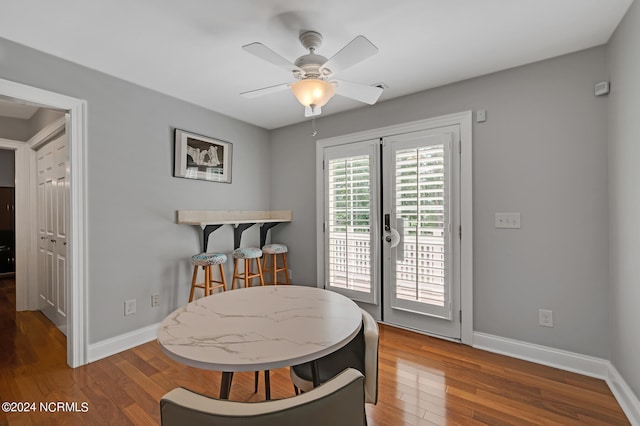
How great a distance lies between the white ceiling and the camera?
1.65m

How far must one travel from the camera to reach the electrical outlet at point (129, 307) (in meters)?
2.57

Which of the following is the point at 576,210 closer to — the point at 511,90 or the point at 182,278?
the point at 511,90

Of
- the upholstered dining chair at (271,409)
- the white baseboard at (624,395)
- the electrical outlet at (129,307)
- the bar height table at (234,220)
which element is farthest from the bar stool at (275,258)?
the white baseboard at (624,395)

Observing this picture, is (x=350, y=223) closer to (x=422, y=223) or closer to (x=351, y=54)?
(x=422, y=223)

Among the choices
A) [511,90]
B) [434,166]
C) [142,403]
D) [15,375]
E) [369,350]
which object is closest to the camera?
[369,350]

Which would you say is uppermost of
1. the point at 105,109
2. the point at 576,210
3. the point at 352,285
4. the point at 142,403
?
the point at 105,109

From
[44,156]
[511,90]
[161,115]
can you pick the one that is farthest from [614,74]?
[44,156]

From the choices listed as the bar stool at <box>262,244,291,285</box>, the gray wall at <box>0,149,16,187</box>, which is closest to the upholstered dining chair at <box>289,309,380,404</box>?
the bar stool at <box>262,244,291,285</box>

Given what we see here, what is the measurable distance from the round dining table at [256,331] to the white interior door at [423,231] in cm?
144

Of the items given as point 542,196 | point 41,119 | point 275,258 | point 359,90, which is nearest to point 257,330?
point 359,90

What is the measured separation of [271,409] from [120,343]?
2.54m

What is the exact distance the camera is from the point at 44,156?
10.7 feet

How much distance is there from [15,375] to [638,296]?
406cm

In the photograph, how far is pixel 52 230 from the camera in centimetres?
309
